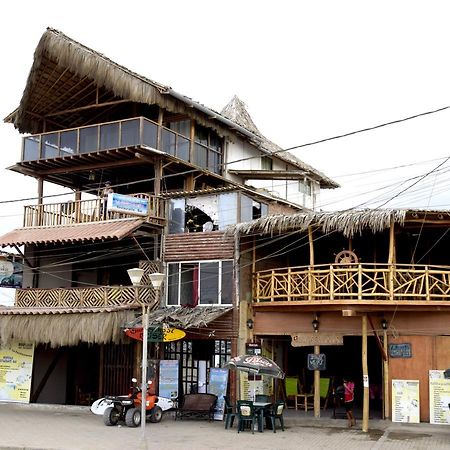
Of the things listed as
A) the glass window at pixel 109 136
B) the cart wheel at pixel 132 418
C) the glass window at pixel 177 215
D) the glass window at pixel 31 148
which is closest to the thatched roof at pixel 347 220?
the glass window at pixel 177 215

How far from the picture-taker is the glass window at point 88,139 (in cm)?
2442

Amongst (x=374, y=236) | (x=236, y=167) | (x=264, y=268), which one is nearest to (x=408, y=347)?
(x=374, y=236)

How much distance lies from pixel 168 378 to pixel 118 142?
8.46 metres

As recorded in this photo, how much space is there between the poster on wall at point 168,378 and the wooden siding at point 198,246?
3.52 metres

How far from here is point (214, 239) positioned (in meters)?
22.1

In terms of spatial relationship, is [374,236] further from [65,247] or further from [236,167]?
[65,247]

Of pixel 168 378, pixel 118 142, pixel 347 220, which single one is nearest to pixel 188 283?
pixel 168 378

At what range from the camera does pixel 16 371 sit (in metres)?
24.7

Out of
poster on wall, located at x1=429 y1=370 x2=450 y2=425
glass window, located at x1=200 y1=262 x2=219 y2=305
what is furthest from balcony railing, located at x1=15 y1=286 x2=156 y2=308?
poster on wall, located at x1=429 y1=370 x2=450 y2=425

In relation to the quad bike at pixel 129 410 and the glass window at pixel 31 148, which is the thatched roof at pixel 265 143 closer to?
the glass window at pixel 31 148

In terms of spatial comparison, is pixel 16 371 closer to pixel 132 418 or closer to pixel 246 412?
pixel 132 418

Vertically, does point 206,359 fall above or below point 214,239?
below

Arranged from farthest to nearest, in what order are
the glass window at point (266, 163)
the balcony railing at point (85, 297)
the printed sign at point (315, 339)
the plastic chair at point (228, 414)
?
1. the glass window at point (266, 163)
2. the balcony railing at point (85, 297)
3. the printed sign at point (315, 339)
4. the plastic chair at point (228, 414)

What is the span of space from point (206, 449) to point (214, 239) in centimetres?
827
